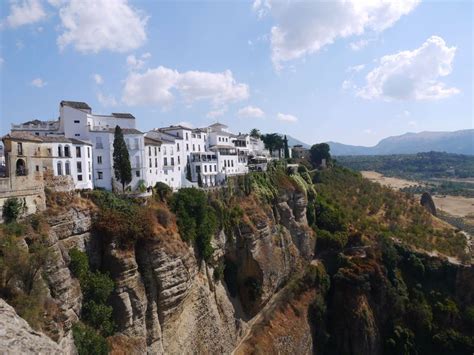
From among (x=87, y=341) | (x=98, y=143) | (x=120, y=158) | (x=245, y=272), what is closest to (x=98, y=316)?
(x=87, y=341)

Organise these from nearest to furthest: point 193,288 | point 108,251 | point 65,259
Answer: point 65,259, point 108,251, point 193,288

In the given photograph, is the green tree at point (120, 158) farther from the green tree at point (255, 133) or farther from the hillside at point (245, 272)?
the green tree at point (255, 133)

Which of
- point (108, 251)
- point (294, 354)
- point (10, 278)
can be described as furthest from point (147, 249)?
point (294, 354)

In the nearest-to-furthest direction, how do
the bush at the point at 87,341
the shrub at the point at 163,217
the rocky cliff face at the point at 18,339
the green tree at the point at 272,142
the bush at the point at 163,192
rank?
1. the rocky cliff face at the point at 18,339
2. the bush at the point at 87,341
3. the shrub at the point at 163,217
4. the bush at the point at 163,192
5. the green tree at the point at 272,142

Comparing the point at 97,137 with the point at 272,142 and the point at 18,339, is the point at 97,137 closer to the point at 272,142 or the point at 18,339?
the point at 18,339

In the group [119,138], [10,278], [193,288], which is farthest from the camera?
[119,138]

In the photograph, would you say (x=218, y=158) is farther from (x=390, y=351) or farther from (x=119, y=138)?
(x=390, y=351)

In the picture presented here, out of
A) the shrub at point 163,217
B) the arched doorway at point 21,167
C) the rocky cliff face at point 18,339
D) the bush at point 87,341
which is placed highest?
the arched doorway at point 21,167

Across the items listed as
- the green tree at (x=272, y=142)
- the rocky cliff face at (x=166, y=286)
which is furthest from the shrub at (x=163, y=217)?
the green tree at (x=272, y=142)
